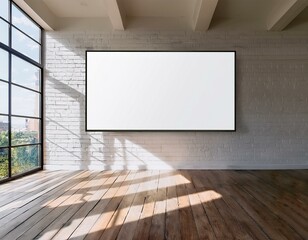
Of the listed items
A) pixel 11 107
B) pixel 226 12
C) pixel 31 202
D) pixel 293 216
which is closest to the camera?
pixel 293 216

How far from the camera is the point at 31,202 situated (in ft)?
8.26

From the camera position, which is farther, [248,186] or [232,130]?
[232,130]

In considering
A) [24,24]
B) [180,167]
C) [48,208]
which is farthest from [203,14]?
[48,208]

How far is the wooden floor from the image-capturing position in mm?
1807

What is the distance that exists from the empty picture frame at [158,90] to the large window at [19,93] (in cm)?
84

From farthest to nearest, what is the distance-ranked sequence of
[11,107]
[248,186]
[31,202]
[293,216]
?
[11,107]
[248,186]
[31,202]
[293,216]

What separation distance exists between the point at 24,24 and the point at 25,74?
75 cm

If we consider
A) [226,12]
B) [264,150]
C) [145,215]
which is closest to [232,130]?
[264,150]

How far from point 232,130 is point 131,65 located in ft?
6.74

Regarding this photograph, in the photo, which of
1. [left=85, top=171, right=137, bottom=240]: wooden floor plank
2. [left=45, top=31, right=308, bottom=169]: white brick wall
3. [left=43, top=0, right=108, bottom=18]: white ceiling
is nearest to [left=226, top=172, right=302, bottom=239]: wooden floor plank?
[left=85, top=171, right=137, bottom=240]: wooden floor plank

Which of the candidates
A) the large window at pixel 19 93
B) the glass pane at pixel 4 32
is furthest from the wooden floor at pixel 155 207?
the glass pane at pixel 4 32

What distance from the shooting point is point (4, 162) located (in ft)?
11.1

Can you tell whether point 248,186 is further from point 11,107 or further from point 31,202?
point 11,107

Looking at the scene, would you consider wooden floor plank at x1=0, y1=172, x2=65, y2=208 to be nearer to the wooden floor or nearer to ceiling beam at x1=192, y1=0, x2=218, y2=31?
the wooden floor
